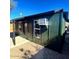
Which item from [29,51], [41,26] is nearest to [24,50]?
[29,51]

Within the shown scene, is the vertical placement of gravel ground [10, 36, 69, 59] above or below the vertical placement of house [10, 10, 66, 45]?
below

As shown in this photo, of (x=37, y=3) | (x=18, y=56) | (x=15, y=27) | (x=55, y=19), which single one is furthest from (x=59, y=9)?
(x=18, y=56)

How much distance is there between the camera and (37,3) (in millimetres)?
1115

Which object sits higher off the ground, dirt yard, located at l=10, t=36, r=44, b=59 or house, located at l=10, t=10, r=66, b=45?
house, located at l=10, t=10, r=66, b=45

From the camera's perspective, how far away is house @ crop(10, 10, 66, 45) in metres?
1.07

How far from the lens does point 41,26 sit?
1.12 meters

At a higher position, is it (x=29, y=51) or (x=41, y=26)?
(x=41, y=26)

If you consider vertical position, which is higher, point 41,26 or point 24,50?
point 41,26

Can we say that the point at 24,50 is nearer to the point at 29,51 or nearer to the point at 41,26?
the point at 29,51

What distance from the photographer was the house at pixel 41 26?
1065 millimetres

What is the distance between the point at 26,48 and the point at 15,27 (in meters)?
0.20
